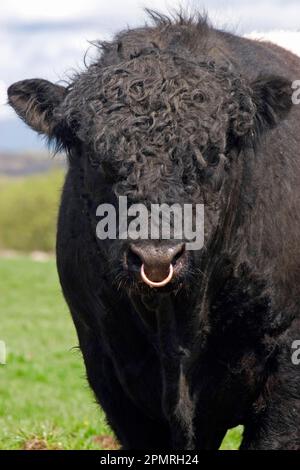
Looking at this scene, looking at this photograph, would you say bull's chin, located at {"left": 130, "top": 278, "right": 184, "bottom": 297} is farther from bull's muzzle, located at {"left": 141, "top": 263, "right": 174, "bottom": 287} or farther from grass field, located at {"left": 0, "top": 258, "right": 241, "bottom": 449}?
grass field, located at {"left": 0, "top": 258, "right": 241, "bottom": 449}

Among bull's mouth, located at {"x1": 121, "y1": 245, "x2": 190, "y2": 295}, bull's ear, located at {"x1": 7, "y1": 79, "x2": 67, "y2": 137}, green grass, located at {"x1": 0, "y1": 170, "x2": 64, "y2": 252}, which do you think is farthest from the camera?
green grass, located at {"x1": 0, "y1": 170, "x2": 64, "y2": 252}

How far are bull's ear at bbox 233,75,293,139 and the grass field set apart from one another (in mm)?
2472

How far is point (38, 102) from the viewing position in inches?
244

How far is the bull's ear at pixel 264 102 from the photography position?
5.83 meters

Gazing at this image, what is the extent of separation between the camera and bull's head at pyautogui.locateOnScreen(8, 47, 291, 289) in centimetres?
522

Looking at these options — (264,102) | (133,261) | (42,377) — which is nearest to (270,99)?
(264,102)

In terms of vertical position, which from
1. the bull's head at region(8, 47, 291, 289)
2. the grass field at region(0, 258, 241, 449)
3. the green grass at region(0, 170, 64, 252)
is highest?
the bull's head at region(8, 47, 291, 289)

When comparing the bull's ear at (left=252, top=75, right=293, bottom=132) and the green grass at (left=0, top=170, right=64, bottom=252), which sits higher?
the bull's ear at (left=252, top=75, right=293, bottom=132)

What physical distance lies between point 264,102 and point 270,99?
43 millimetres

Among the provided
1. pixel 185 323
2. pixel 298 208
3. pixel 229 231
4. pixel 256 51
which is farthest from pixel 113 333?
pixel 256 51

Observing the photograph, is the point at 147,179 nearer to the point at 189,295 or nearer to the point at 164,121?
the point at 164,121

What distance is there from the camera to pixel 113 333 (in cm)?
626

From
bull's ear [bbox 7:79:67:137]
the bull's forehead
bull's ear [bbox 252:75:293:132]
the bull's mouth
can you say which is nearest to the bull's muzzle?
the bull's mouth

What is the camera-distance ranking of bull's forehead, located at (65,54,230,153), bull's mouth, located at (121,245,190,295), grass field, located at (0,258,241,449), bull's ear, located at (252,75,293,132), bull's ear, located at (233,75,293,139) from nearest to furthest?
bull's mouth, located at (121,245,190,295) < bull's forehead, located at (65,54,230,153) < bull's ear, located at (233,75,293,139) < bull's ear, located at (252,75,293,132) < grass field, located at (0,258,241,449)
